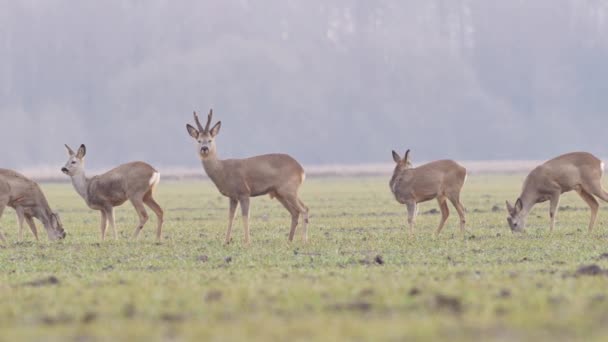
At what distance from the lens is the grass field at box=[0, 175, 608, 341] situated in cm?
1186

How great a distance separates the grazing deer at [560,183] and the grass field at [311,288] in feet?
3.03

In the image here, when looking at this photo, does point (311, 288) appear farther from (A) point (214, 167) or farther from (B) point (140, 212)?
(B) point (140, 212)

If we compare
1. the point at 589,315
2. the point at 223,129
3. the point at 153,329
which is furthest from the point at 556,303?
the point at 223,129

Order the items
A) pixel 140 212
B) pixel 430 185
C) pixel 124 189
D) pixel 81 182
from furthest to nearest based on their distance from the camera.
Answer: pixel 81 182 → pixel 430 185 → pixel 124 189 → pixel 140 212

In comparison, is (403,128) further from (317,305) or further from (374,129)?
(317,305)

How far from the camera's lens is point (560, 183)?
29.0 metres

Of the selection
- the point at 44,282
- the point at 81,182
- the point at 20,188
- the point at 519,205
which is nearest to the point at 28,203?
the point at 20,188

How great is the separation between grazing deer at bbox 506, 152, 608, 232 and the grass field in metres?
0.92

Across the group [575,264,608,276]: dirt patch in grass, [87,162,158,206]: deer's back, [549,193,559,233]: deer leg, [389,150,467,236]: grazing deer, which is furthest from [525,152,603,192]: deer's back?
[575,264,608,276]: dirt patch in grass

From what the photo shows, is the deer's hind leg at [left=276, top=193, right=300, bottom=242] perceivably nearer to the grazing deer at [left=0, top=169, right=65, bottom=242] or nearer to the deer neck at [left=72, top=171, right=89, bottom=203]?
the deer neck at [left=72, top=171, right=89, bottom=203]

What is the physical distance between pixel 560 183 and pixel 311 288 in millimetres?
15067

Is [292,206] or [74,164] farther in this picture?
[74,164]

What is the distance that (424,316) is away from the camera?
41.3ft

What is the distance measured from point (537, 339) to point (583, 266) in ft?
23.3
